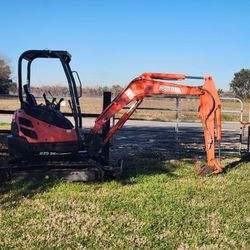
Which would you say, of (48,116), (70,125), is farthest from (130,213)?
(48,116)

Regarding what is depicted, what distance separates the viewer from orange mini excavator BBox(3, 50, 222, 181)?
7930 mm

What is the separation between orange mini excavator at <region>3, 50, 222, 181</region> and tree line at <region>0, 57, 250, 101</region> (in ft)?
3.04

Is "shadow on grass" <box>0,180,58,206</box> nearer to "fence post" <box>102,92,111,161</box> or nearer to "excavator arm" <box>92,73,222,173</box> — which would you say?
"excavator arm" <box>92,73,222,173</box>

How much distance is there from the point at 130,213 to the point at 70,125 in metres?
2.53

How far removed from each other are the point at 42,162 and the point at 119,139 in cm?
747

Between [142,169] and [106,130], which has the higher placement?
[106,130]

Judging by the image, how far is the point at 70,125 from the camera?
807 centimetres

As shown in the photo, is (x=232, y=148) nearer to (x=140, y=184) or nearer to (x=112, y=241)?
(x=140, y=184)

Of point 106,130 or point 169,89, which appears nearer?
point 169,89

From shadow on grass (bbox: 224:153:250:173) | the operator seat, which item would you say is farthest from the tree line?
shadow on grass (bbox: 224:153:250:173)

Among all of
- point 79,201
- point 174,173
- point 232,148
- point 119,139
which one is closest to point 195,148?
point 232,148

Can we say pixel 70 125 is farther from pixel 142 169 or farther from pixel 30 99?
pixel 142 169

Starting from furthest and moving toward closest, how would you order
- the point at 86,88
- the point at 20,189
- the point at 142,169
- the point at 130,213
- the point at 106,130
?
the point at 86,88 < the point at 106,130 < the point at 142,169 < the point at 20,189 < the point at 130,213

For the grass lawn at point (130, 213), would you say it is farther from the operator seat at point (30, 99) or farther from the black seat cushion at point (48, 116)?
the operator seat at point (30, 99)
